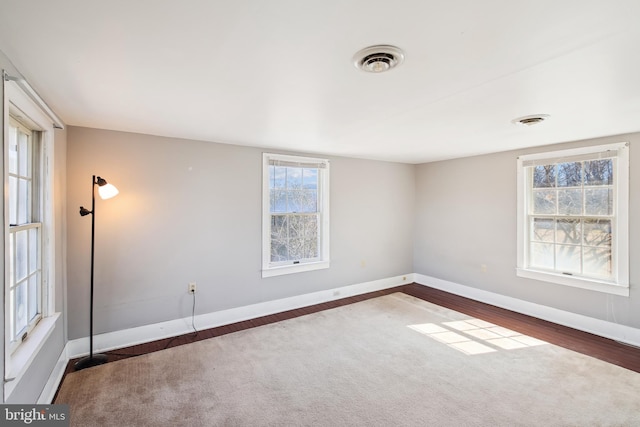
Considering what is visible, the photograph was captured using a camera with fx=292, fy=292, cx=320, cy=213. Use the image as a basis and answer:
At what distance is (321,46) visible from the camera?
1.43m

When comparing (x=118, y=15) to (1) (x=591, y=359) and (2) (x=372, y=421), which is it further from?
(1) (x=591, y=359)

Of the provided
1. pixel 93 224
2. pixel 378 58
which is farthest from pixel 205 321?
pixel 378 58

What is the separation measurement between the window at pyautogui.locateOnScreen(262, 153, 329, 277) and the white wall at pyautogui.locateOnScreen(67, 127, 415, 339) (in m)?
0.13

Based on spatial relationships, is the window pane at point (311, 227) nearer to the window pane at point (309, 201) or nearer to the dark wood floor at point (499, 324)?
the window pane at point (309, 201)

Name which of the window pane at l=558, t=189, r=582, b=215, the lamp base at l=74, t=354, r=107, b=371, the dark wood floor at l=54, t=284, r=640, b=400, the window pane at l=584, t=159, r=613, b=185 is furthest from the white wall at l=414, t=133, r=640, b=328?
the lamp base at l=74, t=354, r=107, b=371

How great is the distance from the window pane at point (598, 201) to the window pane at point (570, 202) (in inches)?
2.6

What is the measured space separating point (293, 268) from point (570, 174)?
12.3 ft

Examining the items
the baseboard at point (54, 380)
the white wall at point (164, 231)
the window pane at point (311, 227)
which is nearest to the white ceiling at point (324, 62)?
the white wall at point (164, 231)

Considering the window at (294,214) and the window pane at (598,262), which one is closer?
the window pane at (598,262)

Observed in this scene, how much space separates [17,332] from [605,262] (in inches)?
216

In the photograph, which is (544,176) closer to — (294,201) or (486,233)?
(486,233)

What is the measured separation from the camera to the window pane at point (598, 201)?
3.31m

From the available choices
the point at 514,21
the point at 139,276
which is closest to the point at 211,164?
the point at 139,276

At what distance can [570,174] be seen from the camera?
11.8 feet
